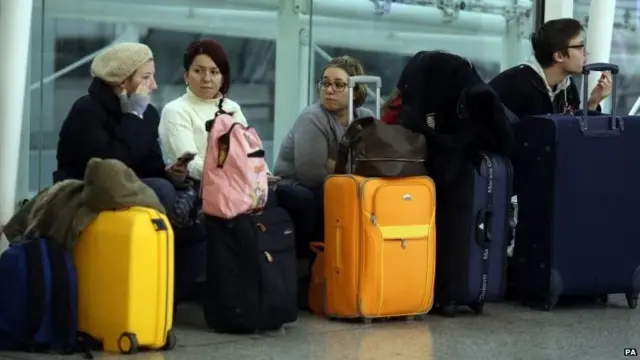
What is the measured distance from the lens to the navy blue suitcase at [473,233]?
547 cm

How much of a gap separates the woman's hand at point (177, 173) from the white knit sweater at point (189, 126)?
142mm

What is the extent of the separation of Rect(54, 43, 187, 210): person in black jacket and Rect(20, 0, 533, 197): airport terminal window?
1.27 meters

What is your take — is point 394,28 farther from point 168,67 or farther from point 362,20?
point 168,67

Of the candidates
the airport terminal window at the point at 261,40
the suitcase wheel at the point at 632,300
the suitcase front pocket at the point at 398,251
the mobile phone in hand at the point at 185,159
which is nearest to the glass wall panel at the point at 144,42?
the airport terminal window at the point at 261,40

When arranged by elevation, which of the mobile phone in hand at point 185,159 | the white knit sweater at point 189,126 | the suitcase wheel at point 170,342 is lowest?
the suitcase wheel at point 170,342

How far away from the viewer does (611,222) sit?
18.7ft

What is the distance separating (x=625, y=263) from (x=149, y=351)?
7.54 ft

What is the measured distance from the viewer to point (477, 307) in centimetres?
564

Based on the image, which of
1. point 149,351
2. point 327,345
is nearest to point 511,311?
point 327,345

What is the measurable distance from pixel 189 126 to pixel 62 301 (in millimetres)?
1186

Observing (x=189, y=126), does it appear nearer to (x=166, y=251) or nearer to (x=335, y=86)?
(x=335, y=86)

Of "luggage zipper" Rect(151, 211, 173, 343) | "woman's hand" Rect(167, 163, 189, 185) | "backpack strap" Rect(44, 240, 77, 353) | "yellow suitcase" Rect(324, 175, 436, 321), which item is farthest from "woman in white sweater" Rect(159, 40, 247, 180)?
"backpack strap" Rect(44, 240, 77, 353)

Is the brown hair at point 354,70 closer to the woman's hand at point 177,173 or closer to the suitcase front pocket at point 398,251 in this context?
the suitcase front pocket at point 398,251

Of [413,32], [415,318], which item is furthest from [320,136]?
[413,32]
